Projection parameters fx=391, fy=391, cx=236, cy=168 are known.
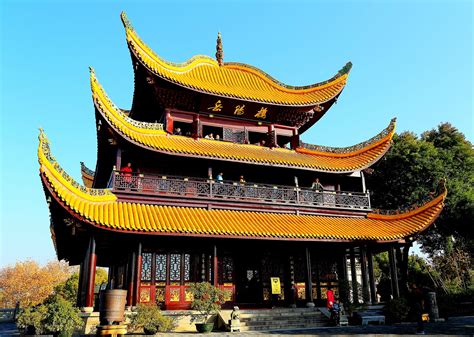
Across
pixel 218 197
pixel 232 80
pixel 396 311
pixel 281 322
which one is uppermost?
pixel 232 80

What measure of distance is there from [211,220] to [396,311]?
7476 millimetres

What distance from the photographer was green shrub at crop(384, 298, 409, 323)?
14164 mm

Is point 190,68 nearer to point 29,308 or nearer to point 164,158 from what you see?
point 164,158

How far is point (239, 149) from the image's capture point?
18.1 m

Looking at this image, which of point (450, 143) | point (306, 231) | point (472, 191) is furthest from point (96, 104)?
point (450, 143)

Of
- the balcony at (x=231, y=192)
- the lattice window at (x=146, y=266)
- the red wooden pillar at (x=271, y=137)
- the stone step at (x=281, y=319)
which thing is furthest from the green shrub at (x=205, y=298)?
the red wooden pillar at (x=271, y=137)

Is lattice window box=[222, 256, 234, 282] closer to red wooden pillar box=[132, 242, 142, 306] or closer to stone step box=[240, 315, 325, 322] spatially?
stone step box=[240, 315, 325, 322]

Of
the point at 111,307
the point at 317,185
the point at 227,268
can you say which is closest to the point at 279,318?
the point at 227,268

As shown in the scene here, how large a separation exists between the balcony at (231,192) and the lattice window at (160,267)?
2328mm

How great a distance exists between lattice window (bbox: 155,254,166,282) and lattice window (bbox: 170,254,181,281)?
0.26m

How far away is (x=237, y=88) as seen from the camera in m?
19.8

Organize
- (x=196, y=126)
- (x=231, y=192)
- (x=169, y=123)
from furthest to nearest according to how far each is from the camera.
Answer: (x=196, y=126)
(x=169, y=123)
(x=231, y=192)

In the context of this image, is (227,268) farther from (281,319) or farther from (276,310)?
(281,319)

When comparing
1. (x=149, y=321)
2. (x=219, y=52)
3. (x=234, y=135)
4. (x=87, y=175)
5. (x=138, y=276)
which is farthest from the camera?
(x=87, y=175)
